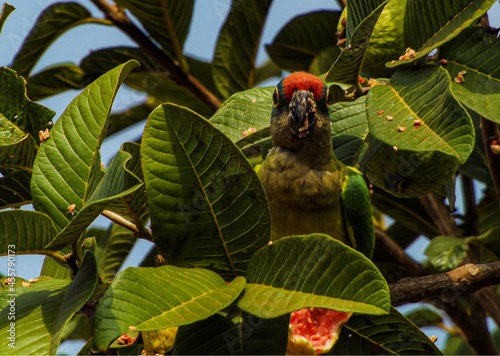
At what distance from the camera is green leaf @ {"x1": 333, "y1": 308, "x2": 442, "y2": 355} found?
179cm

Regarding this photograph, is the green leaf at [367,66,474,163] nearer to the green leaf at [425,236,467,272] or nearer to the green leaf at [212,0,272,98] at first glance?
the green leaf at [425,236,467,272]

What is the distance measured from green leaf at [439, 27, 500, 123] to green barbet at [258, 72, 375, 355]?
0.52m

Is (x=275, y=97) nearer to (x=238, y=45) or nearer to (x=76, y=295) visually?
(x=238, y=45)

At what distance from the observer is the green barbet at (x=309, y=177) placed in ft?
7.97

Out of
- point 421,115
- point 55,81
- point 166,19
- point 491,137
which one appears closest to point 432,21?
point 421,115

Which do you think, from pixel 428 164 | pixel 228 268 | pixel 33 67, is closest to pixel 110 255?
pixel 33 67

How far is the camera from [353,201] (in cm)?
257

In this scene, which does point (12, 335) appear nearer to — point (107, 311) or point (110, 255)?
point (107, 311)

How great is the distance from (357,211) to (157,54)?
149 centimetres

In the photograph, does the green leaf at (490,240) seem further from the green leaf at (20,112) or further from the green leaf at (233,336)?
the green leaf at (20,112)

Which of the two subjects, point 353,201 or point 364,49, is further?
point 353,201

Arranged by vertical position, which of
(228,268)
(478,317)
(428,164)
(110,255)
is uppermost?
(428,164)

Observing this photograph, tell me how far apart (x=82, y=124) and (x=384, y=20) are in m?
1.13

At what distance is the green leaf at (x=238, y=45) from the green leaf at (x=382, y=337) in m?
1.92
